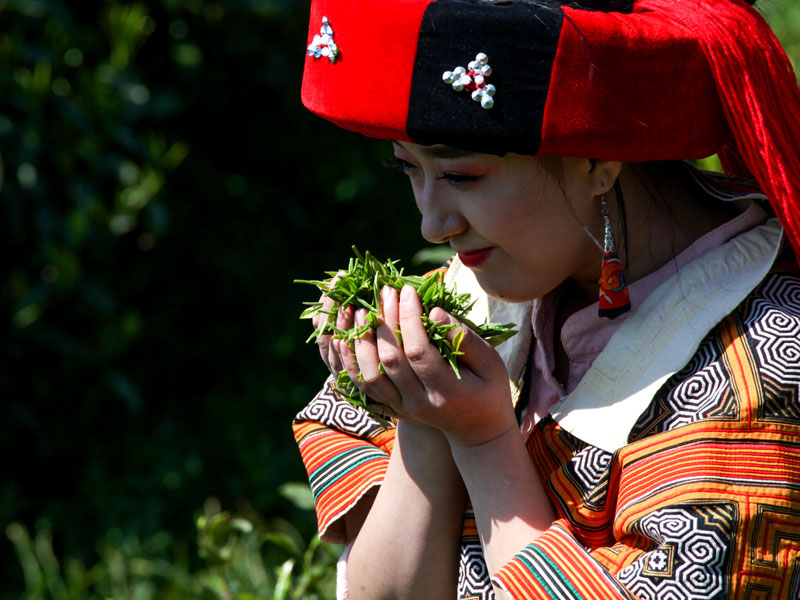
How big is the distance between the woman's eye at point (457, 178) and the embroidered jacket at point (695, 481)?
34cm

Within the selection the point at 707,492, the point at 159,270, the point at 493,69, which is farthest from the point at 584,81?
the point at 159,270

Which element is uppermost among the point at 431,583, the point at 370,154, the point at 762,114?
the point at 762,114

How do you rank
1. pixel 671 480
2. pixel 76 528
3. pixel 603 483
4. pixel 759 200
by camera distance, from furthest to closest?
pixel 76 528 → pixel 759 200 → pixel 603 483 → pixel 671 480

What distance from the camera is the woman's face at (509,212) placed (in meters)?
1.63

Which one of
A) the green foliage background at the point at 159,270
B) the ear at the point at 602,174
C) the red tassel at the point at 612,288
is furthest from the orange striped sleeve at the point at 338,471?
the green foliage background at the point at 159,270

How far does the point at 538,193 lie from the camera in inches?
64.5

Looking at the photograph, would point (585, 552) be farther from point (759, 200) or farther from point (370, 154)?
point (370, 154)

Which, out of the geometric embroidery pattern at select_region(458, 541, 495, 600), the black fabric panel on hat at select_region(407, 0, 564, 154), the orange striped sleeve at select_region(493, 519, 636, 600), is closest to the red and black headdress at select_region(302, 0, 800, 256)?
the black fabric panel on hat at select_region(407, 0, 564, 154)

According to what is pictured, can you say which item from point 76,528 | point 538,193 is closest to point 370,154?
point 76,528

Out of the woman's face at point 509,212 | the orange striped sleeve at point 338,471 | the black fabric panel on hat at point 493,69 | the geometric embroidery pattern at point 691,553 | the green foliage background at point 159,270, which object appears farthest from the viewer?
the green foliage background at point 159,270

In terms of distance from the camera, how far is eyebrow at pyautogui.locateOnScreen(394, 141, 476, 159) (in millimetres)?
1612

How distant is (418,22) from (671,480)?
28.5 inches

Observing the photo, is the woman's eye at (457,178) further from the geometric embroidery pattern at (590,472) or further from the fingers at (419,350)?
the geometric embroidery pattern at (590,472)

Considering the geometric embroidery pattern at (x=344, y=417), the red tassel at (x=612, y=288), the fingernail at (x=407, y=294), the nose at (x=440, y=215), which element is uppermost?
the nose at (x=440, y=215)
